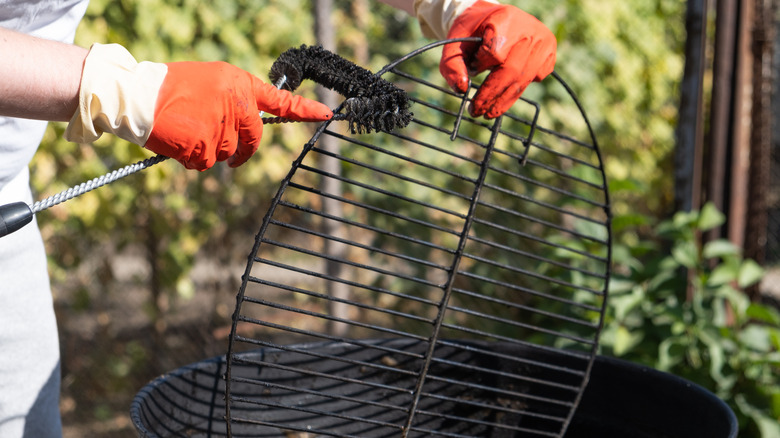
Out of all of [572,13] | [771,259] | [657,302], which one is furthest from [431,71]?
[771,259]

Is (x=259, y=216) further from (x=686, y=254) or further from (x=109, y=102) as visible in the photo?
(x=109, y=102)

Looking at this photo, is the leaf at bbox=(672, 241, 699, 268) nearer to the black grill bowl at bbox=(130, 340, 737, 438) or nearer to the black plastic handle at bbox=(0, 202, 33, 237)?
the black grill bowl at bbox=(130, 340, 737, 438)

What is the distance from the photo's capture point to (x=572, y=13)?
285cm

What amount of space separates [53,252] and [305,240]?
1.30 m

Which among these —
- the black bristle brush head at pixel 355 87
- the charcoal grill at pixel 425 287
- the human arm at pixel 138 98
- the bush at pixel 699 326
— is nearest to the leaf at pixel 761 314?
the bush at pixel 699 326

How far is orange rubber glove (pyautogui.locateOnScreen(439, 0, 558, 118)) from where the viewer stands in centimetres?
121

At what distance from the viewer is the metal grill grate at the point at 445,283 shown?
1372mm

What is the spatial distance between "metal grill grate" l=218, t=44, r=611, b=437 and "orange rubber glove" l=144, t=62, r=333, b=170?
15 centimetres

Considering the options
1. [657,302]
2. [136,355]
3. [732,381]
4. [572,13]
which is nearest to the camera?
[732,381]

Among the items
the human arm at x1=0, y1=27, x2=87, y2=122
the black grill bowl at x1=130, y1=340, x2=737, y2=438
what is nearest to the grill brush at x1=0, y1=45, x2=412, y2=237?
the human arm at x1=0, y1=27, x2=87, y2=122

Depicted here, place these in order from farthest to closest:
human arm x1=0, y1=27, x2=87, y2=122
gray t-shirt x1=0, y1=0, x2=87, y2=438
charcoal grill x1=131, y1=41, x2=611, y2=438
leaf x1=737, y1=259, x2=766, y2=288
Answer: leaf x1=737, y1=259, x2=766, y2=288 < gray t-shirt x1=0, y1=0, x2=87, y2=438 < charcoal grill x1=131, y1=41, x2=611, y2=438 < human arm x1=0, y1=27, x2=87, y2=122

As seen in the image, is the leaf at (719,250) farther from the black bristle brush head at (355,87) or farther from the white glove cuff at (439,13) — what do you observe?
the black bristle brush head at (355,87)

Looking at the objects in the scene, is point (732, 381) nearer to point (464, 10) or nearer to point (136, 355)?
point (464, 10)

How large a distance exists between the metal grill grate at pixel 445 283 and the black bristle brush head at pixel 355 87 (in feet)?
0.23
